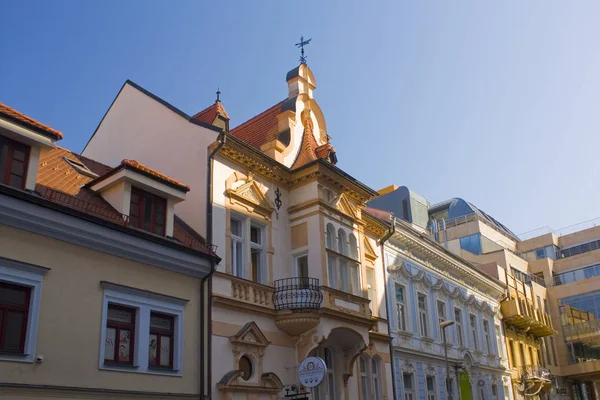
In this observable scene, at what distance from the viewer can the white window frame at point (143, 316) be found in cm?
1462

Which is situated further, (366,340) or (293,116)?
(293,116)

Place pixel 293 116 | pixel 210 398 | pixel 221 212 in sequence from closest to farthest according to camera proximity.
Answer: pixel 210 398
pixel 221 212
pixel 293 116

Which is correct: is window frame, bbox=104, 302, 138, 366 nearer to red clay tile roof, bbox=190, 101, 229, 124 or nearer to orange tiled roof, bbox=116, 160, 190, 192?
orange tiled roof, bbox=116, 160, 190, 192

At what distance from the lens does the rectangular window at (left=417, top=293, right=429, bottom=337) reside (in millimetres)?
29156

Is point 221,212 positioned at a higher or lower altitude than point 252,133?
lower

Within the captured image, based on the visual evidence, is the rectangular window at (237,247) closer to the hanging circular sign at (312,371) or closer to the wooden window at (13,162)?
the hanging circular sign at (312,371)

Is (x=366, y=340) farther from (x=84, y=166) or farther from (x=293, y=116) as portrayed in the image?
(x=84, y=166)

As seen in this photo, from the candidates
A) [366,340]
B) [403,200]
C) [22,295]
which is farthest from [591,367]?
[22,295]

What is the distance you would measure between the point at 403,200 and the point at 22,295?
34033mm

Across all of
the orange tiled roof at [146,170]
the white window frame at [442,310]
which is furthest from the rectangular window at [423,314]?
the orange tiled roof at [146,170]

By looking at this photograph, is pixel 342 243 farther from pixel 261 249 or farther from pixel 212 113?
pixel 212 113

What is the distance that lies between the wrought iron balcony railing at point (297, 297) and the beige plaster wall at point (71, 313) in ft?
14.8

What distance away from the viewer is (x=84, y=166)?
1889cm

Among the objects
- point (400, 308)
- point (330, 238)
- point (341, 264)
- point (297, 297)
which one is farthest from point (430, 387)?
point (297, 297)
